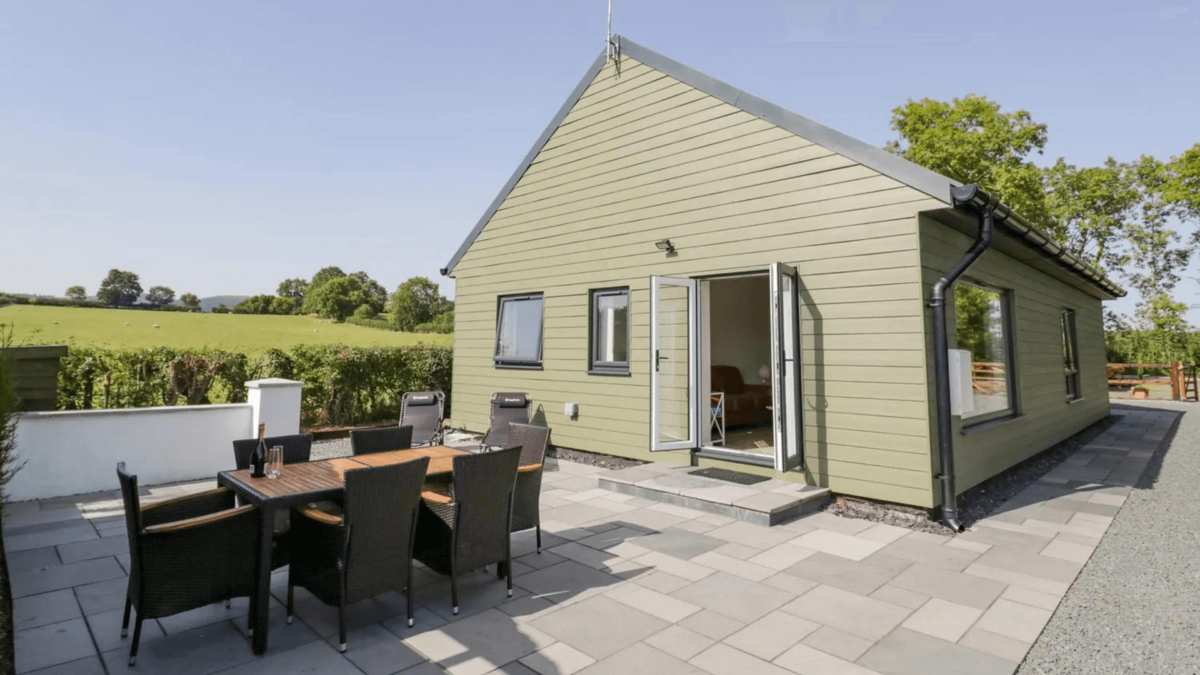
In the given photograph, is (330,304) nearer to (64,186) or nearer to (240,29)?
(64,186)

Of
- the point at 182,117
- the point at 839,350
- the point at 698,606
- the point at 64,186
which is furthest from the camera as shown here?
the point at 64,186

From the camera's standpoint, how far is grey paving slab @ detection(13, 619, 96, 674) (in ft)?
7.55

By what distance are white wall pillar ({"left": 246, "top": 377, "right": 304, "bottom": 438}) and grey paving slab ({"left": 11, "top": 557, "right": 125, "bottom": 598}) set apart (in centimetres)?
300

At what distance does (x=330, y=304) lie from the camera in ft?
119

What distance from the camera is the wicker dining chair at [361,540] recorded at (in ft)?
8.15

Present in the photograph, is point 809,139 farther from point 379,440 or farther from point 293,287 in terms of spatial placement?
point 293,287

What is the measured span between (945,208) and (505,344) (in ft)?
19.8

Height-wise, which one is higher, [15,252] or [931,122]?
[931,122]

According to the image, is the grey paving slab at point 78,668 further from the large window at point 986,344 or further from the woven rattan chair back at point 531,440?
the large window at point 986,344

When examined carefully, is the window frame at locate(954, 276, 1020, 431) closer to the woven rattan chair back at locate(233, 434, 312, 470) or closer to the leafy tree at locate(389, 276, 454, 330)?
the woven rattan chair back at locate(233, 434, 312, 470)

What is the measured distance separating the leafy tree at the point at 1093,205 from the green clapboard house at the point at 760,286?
18189 mm

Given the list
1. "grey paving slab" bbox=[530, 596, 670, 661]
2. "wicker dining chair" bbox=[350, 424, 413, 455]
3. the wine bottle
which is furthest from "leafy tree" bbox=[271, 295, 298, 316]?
"grey paving slab" bbox=[530, 596, 670, 661]

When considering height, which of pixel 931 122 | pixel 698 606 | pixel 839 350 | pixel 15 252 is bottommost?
pixel 698 606

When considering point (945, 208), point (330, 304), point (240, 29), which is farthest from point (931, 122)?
point (330, 304)
